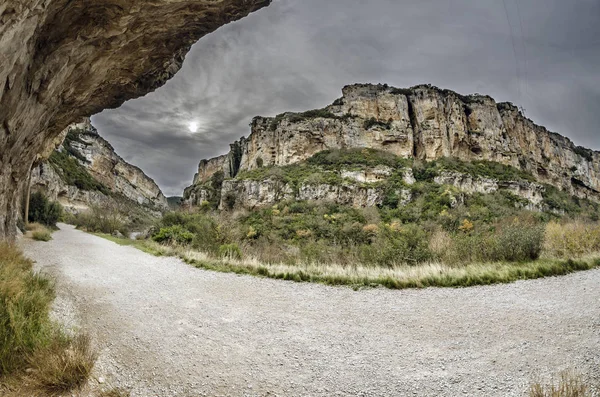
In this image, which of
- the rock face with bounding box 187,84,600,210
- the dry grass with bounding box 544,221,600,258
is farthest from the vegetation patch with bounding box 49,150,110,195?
the dry grass with bounding box 544,221,600,258

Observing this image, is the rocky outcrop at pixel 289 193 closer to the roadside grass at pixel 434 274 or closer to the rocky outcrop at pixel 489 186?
the rocky outcrop at pixel 489 186

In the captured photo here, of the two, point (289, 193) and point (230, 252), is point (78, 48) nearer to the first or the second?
point (230, 252)

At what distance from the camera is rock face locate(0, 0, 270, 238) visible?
13.6 feet

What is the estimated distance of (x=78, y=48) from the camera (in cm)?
612

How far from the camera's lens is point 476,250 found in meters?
8.11

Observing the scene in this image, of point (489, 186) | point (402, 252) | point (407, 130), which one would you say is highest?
point (407, 130)

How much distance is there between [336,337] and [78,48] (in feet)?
26.0

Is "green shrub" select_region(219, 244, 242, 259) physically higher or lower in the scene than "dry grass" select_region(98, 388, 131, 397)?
higher

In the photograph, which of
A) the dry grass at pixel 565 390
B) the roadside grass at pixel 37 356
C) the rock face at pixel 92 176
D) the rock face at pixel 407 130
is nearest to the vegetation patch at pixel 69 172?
the rock face at pixel 92 176

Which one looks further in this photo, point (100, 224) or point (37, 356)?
point (100, 224)

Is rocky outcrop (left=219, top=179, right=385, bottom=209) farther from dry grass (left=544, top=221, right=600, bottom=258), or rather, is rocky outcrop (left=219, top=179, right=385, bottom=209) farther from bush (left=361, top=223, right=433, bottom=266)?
bush (left=361, top=223, right=433, bottom=266)

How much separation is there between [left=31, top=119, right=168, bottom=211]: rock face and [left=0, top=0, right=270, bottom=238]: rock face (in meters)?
11.0

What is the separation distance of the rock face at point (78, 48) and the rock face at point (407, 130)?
2171 inches

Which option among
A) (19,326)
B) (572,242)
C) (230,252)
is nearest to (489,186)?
(572,242)
